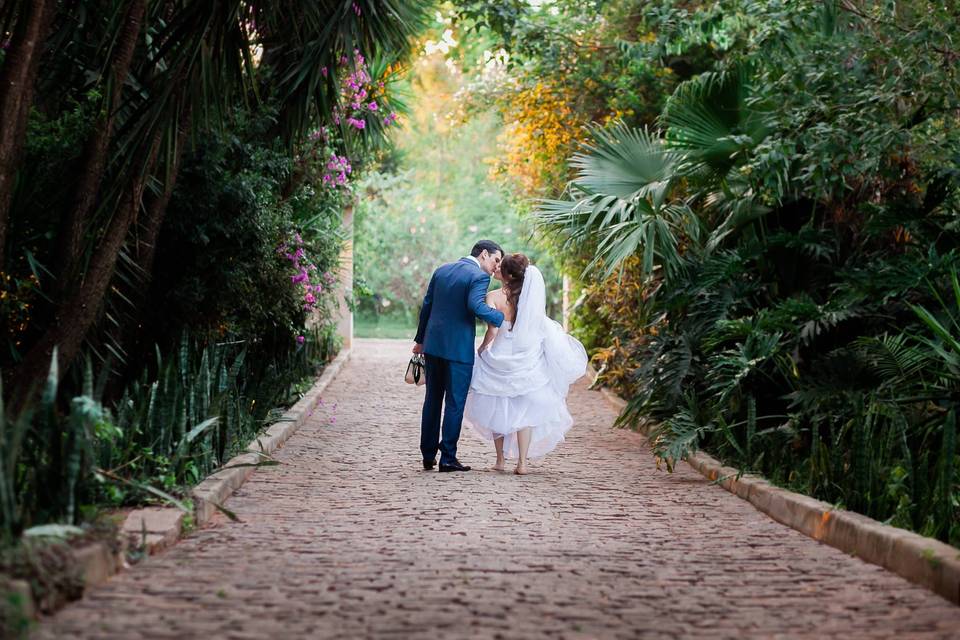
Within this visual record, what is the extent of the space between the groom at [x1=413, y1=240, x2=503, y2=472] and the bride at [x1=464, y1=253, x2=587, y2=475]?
19 cm

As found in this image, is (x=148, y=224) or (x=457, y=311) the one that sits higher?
(x=148, y=224)

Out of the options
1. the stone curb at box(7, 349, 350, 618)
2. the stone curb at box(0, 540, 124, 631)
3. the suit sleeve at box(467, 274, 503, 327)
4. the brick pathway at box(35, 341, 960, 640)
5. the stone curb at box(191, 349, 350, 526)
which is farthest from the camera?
the suit sleeve at box(467, 274, 503, 327)

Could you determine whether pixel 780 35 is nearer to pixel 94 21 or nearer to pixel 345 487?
pixel 345 487

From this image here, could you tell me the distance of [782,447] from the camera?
9.34 metres

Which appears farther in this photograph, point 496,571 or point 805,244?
point 805,244

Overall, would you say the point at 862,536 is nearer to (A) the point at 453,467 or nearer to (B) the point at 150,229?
(A) the point at 453,467

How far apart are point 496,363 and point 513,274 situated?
750 millimetres

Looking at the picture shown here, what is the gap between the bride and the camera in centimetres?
979

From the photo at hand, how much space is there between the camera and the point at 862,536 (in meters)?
6.34

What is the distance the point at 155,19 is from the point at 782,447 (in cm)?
638

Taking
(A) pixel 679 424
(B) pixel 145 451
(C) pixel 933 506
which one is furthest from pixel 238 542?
(A) pixel 679 424

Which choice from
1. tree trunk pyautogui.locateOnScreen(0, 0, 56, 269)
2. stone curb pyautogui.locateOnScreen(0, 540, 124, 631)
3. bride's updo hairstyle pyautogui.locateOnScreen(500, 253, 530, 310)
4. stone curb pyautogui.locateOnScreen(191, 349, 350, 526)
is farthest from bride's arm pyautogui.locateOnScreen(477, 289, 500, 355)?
stone curb pyautogui.locateOnScreen(0, 540, 124, 631)

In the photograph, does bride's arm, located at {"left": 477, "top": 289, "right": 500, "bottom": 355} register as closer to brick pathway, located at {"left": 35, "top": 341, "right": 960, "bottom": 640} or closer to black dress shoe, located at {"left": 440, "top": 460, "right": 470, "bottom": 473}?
black dress shoe, located at {"left": 440, "top": 460, "right": 470, "bottom": 473}

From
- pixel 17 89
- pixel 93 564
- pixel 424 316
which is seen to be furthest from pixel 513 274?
pixel 93 564
